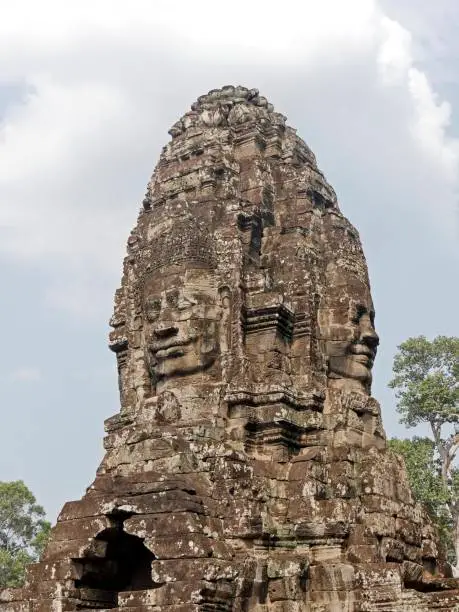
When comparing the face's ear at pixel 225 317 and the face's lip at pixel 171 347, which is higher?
the face's ear at pixel 225 317

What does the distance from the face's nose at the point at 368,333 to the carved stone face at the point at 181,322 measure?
216 centimetres

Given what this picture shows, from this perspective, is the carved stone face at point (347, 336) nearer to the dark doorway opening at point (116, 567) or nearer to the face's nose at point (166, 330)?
the face's nose at point (166, 330)

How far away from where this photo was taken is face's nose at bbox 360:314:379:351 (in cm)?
1281

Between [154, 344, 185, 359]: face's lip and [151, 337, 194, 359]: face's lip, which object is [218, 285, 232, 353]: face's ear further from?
[154, 344, 185, 359]: face's lip

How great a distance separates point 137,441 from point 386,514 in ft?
10.6

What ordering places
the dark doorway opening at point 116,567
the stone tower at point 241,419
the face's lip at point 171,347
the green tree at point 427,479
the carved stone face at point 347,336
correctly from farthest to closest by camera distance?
the green tree at point 427,479, the carved stone face at point 347,336, the face's lip at point 171,347, the dark doorway opening at point 116,567, the stone tower at point 241,419

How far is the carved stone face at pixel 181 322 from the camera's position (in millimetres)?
11992

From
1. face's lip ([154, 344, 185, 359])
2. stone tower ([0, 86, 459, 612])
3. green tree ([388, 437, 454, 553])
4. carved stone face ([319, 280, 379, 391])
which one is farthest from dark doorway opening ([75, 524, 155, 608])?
green tree ([388, 437, 454, 553])

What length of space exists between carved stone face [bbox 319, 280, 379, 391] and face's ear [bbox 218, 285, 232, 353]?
1425 millimetres

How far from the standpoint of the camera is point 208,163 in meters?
13.5

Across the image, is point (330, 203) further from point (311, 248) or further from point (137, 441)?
point (137, 441)

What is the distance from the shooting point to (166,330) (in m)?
12.1

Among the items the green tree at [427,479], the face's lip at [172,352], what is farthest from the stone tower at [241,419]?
the green tree at [427,479]

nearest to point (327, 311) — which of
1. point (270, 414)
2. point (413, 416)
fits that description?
point (270, 414)
